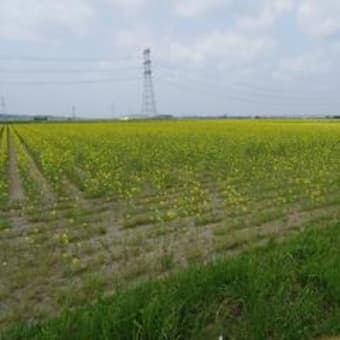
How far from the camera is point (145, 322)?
13.4 ft

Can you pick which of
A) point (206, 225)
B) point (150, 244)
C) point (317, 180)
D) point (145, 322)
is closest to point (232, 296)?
point (145, 322)

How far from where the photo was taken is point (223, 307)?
4543mm

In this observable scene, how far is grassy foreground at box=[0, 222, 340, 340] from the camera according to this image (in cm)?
407

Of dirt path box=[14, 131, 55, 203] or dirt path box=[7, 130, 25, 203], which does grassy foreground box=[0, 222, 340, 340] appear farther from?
dirt path box=[7, 130, 25, 203]

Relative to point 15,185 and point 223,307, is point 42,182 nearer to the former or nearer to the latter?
point 15,185

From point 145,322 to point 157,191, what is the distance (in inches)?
292

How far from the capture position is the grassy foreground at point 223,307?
160 inches

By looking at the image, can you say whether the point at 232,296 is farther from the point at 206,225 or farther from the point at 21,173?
the point at 21,173

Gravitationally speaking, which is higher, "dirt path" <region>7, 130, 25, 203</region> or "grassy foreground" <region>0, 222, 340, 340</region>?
"grassy foreground" <region>0, 222, 340, 340</region>

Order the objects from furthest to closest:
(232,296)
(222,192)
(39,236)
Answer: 1. (222,192)
2. (39,236)
3. (232,296)

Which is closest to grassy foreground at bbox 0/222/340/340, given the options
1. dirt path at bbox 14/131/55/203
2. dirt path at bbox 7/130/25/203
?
dirt path at bbox 14/131/55/203

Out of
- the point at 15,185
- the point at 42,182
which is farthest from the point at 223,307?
the point at 42,182

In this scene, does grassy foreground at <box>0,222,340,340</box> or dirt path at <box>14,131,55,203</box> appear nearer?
grassy foreground at <box>0,222,340,340</box>

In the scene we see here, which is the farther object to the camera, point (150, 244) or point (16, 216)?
point (16, 216)
